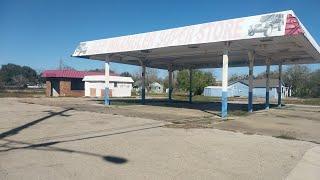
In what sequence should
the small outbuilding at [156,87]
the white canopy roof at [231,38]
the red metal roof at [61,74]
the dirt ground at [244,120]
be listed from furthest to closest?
the small outbuilding at [156,87]
the red metal roof at [61,74]
the white canopy roof at [231,38]
the dirt ground at [244,120]

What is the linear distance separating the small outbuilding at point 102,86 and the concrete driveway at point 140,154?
1551 inches

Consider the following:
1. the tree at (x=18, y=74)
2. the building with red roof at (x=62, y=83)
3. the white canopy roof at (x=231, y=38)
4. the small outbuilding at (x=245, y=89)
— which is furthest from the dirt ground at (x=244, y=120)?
the tree at (x=18, y=74)

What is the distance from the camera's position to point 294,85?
307ft

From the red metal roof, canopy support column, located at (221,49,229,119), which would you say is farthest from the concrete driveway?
the red metal roof

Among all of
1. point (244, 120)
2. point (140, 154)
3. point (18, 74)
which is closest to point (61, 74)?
point (244, 120)

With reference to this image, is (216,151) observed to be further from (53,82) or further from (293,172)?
(53,82)

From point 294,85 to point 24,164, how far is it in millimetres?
94439

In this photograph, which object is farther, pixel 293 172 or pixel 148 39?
pixel 148 39

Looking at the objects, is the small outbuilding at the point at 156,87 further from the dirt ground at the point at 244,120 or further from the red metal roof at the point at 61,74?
the dirt ground at the point at 244,120

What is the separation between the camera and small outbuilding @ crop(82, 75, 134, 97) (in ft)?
174

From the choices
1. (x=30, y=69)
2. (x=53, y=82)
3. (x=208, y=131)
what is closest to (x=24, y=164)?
(x=208, y=131)

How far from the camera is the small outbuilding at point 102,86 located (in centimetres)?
5294

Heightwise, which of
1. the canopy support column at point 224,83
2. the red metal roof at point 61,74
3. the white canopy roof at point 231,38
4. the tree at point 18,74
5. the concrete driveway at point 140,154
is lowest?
the concrete driveway at point 140,154

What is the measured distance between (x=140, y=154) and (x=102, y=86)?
152 feet
